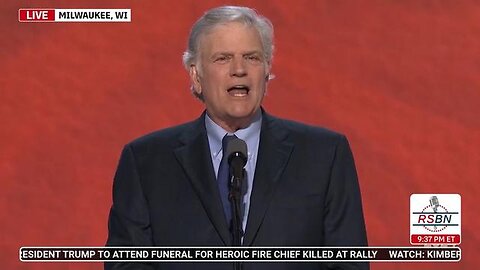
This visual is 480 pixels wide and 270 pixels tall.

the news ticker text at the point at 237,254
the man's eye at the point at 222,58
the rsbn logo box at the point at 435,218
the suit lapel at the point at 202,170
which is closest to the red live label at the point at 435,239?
the rsbn logo box at the point at 435,218

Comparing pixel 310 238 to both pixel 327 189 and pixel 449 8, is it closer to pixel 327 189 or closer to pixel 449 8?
pixel 327 189

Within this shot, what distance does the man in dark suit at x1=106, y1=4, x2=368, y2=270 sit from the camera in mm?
2117

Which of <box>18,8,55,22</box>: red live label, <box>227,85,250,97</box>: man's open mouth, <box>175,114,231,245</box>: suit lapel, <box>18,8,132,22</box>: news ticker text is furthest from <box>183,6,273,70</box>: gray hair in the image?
<box>18,8,55,22</box>: red live label

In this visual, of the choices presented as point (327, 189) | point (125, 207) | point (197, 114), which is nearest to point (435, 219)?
point (327, 189)

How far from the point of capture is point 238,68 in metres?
2.12

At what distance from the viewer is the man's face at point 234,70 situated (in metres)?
2.12

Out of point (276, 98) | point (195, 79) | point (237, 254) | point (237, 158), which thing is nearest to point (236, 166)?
point (237, 158)

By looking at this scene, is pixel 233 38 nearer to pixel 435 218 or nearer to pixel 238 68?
pixel 238 68

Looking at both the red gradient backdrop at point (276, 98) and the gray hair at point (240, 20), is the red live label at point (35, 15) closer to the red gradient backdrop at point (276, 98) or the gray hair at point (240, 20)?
the red gradient backdrop at point (276, 98)

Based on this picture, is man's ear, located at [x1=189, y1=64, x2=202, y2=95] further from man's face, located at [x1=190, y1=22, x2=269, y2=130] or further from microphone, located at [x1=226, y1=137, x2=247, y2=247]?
microphone, located at [x1=226, y1=137, x2=247, y2=247]

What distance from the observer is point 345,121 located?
2645 millimetres

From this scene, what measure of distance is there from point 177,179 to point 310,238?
1.23 feet

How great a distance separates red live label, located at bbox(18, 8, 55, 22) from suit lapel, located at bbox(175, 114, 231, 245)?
0.72m

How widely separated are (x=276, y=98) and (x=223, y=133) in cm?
46
